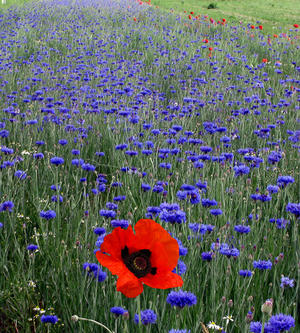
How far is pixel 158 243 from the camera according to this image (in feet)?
3.48

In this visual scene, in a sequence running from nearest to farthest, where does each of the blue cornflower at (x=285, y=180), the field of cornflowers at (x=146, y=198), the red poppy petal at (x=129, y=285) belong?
the red poppy petal at (x=129, y=285) < the field of cornflowers at (x=146, y=198) < the blue cornflower at (x=285, y=180)

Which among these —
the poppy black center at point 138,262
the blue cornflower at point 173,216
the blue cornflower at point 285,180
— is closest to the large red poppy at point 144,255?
the poppy black center at point 138,262

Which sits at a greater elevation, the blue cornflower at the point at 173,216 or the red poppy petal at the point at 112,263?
the red poppy petal at the point at 112,263

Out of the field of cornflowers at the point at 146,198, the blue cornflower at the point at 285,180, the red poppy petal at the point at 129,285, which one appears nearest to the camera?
the red poppy petal at the point at 129,285

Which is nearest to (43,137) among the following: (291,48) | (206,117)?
(206,117)

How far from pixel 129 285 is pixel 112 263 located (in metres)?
0.08

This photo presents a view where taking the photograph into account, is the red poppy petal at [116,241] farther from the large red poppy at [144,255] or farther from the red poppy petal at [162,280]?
the red poppy petal at [162,280]

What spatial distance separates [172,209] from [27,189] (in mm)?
1636

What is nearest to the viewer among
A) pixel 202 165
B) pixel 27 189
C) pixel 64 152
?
pixel 202 165

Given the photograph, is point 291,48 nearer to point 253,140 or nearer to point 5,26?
point 253,140

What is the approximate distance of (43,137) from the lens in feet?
12.6

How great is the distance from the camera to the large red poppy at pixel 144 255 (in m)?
1.01

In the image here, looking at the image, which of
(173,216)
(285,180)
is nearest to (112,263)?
(173,216)

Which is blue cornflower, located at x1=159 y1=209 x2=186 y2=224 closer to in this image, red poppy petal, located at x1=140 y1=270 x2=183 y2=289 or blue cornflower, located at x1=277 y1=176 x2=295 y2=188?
red poppy petal, located at x1=140 y1=270 x2=183 y2=289
